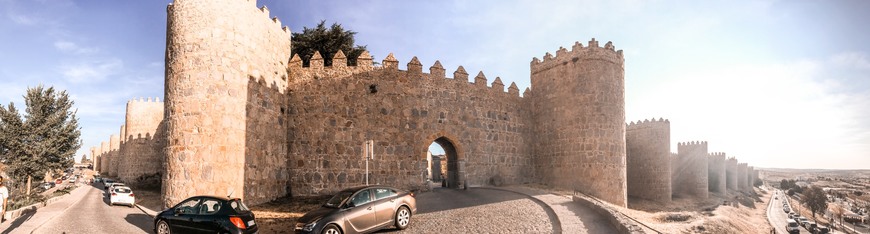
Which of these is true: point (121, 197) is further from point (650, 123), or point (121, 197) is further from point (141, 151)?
point (650, 123)

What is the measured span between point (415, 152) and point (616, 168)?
384 inches

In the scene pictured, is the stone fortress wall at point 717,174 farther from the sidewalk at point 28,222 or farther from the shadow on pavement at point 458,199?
the sidewalk at point 28,222

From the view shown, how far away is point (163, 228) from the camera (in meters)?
11.3

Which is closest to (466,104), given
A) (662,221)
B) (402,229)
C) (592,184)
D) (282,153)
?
(592,184)

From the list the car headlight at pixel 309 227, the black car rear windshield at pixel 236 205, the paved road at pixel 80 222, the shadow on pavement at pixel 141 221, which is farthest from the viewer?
the shadow on pavement at pixel 141 221

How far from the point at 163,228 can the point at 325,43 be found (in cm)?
1972

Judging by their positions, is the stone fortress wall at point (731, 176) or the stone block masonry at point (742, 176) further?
the stone block masonry at point (742, 176)

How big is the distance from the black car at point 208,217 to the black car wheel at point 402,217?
319cm

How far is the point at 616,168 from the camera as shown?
22328 millimetres

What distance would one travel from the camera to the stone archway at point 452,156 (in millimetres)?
20766

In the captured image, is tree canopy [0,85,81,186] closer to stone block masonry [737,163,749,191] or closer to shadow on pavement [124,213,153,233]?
shadow on pavement [124,213,153,233]

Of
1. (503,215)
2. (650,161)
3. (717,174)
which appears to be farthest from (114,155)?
(717,174)

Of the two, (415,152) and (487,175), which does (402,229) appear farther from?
(487,175)

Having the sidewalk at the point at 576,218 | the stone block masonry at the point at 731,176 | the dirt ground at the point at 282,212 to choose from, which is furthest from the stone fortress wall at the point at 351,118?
the stone block masonry at the point at 731,176
